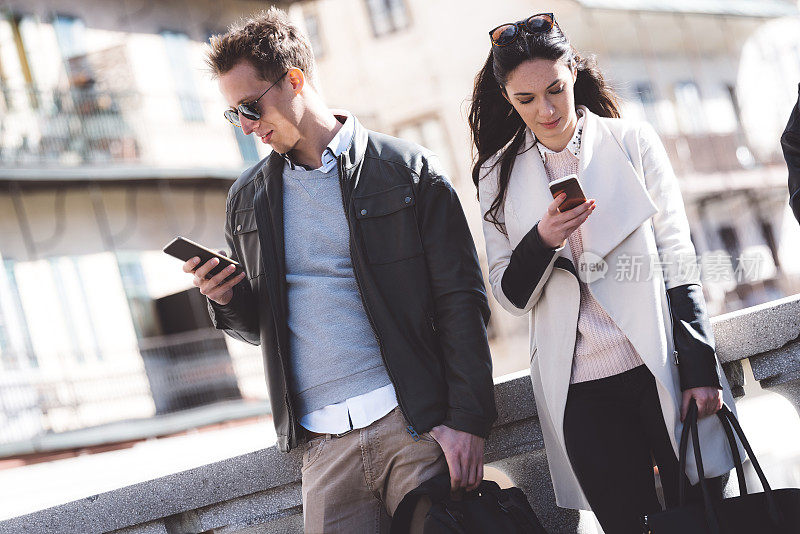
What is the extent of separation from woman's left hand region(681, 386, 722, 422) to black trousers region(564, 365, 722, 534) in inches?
3.1

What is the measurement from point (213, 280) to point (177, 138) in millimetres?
16800

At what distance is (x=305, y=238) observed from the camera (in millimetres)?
3029

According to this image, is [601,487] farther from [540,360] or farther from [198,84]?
[198,84]

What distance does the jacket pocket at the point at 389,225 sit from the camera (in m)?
2.95

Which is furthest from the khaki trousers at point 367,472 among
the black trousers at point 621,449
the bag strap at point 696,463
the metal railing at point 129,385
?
the metal railing at point 129,385

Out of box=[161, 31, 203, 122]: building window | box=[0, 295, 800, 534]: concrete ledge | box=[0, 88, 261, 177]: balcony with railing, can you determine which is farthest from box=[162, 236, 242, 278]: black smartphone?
box=[161, 31, 203, 122]: building window

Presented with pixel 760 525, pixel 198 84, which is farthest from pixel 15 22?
pixel 760 525

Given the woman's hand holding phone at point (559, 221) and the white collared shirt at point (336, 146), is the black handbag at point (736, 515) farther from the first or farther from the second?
the white collared shirt at point (336, 146)

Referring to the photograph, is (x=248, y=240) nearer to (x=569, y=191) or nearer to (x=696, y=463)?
(x=569, y=191)

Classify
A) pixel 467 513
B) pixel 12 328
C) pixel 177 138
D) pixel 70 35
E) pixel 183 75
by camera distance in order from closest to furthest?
pixel 467 513, pixel 12 328, pixel 70 35, pixel 177 138, pixel 183 75

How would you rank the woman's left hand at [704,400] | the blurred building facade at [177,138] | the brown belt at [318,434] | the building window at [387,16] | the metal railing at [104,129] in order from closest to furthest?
1. the woman's left hand at [704,400]
2. the brown belt at [318,434]
3. the blurred building facade at [177,138]
4. the metal railing at [104,129]
5. the building window at [387,16]

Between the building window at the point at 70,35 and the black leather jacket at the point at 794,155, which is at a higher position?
the building window at the point at 70,35

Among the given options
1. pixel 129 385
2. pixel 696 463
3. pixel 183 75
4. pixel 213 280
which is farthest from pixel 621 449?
pixel 183 75

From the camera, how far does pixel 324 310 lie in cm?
296
